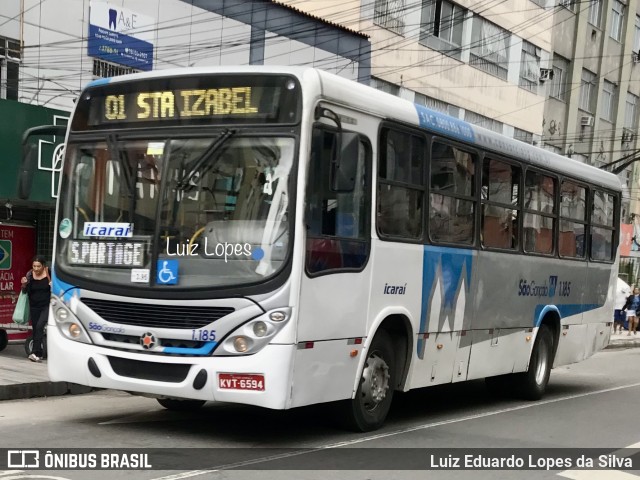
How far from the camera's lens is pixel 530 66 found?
35.1 m

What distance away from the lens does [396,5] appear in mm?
28031

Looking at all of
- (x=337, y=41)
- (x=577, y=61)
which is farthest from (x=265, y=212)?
(x=577, y=61)

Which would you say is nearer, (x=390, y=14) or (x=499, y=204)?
(x=499, y=204)

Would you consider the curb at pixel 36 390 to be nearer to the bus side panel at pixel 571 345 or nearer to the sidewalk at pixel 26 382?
the sidewalk at pixel 26 382

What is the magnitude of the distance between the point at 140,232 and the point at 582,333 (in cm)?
825

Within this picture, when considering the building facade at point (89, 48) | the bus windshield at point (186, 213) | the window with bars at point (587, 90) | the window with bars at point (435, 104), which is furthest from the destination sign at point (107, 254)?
the window with bars at point (587, 90)

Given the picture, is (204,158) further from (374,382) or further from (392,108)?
(374,382)

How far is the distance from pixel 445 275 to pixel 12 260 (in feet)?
26.6

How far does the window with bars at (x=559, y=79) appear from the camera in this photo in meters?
37.0

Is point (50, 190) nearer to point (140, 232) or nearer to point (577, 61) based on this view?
point (140, 232)

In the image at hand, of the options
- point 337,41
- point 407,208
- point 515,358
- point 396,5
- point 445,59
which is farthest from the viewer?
point 445,59

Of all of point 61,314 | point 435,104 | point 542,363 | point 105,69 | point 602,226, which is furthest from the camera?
point 435,104

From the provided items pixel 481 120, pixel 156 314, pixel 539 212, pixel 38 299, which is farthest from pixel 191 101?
pixel 481 120

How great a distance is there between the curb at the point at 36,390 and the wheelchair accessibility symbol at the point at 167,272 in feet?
11.5
